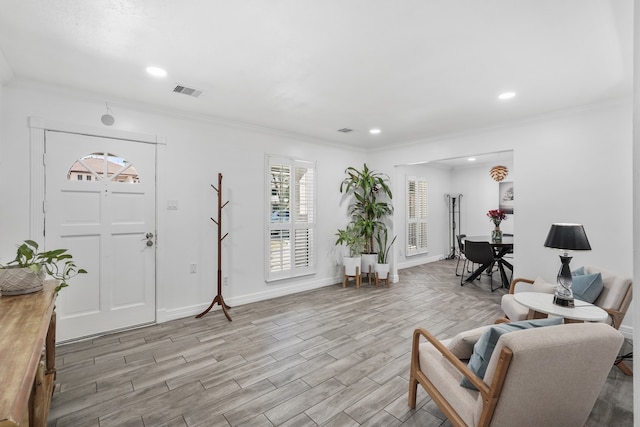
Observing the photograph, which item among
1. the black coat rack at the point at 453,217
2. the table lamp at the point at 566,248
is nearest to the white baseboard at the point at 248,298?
the table lamp at the point at 566,248

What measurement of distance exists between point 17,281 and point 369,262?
4.63m

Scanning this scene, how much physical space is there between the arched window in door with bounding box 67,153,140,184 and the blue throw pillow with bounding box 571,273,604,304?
15.2 feet

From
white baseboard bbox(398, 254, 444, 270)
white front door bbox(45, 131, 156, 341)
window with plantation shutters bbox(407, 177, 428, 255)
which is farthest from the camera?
window with plantation shutters bbox(407, 177, 428, 255)

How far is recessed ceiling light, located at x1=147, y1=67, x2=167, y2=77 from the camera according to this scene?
2.62 meters

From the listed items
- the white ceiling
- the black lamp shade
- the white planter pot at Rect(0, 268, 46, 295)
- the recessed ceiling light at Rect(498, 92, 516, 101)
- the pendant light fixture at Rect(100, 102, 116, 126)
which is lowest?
the white planter pot at Rect(0, 268, 46, 295)

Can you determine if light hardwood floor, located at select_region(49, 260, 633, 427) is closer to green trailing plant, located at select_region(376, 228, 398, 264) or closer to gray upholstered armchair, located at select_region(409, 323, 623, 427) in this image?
gray upholstered armchair, located at select_region(409, 323, 623, 427)

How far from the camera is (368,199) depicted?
5.60 meters

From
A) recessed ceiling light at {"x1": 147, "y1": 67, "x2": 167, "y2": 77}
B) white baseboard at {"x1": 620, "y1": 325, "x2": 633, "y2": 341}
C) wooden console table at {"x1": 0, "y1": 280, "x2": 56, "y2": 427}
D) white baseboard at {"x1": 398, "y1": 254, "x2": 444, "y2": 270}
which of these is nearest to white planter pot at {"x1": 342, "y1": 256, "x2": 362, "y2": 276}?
white baseboard at {"x1": 398, "y1": 254, "x2": 444, "y2": 270}

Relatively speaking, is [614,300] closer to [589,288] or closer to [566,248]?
[589,288]

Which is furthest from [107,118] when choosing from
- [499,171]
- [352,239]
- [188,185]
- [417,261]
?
[417,261]

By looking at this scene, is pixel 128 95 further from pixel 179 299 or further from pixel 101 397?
pixel 101 397

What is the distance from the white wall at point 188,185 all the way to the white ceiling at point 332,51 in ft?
0.78

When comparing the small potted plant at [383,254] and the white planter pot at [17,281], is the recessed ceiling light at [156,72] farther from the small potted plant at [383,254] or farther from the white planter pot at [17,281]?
the small potted plant at [383,254]

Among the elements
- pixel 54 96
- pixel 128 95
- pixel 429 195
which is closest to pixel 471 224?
pixel 429 195
